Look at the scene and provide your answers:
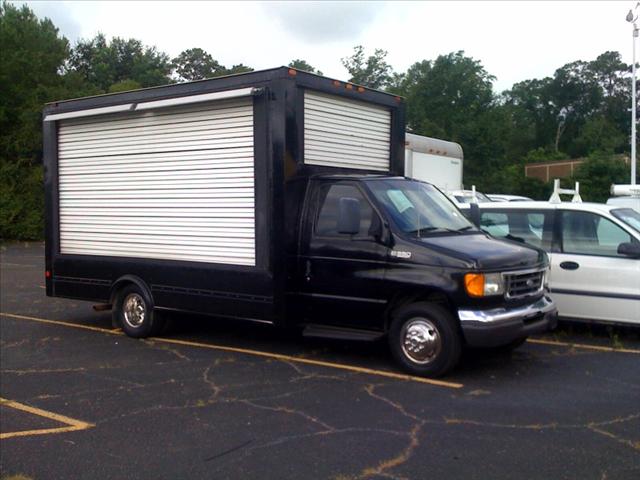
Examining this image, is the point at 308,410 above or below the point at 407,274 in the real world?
below

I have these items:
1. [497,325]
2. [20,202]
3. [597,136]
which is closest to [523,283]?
[497,325]

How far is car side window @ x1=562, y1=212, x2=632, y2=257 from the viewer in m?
8.85

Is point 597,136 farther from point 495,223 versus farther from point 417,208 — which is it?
point 417,208

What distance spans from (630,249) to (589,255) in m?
0.53

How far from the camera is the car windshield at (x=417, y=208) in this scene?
7652mm

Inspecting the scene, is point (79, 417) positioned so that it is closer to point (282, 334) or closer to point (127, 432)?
point (127, 432)

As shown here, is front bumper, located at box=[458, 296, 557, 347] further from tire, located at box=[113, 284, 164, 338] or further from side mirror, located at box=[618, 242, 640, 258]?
tire, located at box=[113, 284, 164, 338]

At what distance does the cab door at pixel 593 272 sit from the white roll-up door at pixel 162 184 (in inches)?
154

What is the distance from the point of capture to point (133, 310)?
981 cm

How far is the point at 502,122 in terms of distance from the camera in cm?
4834

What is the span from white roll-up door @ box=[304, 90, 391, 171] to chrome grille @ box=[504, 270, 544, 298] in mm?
2534

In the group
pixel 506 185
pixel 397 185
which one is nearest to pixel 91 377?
pixel 397 185

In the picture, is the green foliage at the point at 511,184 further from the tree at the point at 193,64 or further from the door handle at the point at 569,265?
the tree at the point at 193,64

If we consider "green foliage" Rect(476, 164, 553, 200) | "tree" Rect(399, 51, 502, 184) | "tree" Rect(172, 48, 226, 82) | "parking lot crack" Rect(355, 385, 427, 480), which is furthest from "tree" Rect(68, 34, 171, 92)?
"parking lot crack" Rect(355, 385, 427, 480)
